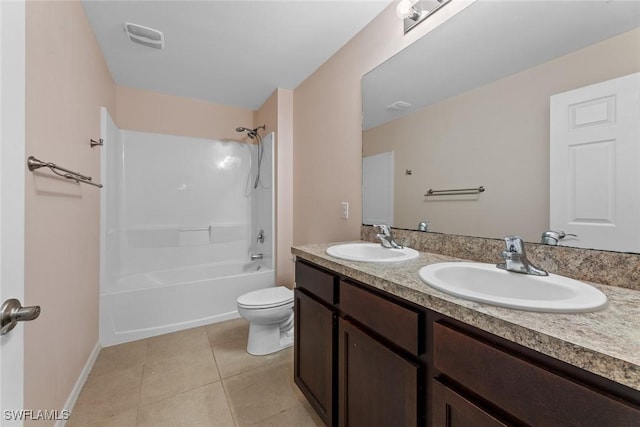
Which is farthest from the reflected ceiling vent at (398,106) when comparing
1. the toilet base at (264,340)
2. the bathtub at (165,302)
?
the bathtub at (165,302)

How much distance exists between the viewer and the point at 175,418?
1.35 m

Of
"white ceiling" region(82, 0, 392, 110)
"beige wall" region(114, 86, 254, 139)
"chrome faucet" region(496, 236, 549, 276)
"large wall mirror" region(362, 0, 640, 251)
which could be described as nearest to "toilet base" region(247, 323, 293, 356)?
"large wall mirror" region(362, 0, 640, 251)

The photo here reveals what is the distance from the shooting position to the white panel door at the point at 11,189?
48 cm

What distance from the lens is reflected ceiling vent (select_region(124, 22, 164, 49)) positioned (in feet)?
5.72

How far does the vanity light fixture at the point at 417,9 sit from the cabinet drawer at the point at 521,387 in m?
1.50

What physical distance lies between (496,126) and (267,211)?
2.26 meters

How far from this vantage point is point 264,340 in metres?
1.96

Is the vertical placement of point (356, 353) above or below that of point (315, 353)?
above

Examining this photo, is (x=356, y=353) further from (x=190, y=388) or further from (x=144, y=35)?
(x=144, y=35)

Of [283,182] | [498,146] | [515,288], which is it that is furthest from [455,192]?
[283,182]

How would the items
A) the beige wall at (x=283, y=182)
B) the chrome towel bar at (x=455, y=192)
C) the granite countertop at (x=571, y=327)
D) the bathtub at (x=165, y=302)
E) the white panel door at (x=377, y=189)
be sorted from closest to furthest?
the granite countertop at (x=571, y=327) → the chrome towel bar at (x=455, y=192) → the white panel door at (x=377, y=189) → the bathtub at (x=165, y=302) → the beige wall at (x=283, y=182)

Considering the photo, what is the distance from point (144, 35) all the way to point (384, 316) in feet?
7.71

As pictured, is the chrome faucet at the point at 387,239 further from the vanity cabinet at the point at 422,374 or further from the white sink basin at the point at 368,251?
the vanity cabinet at the point at 422,374

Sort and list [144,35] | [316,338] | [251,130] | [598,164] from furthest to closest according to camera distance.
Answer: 1. [251,130]
2. [144,35]
3. [316,338]
4. [598,164]
